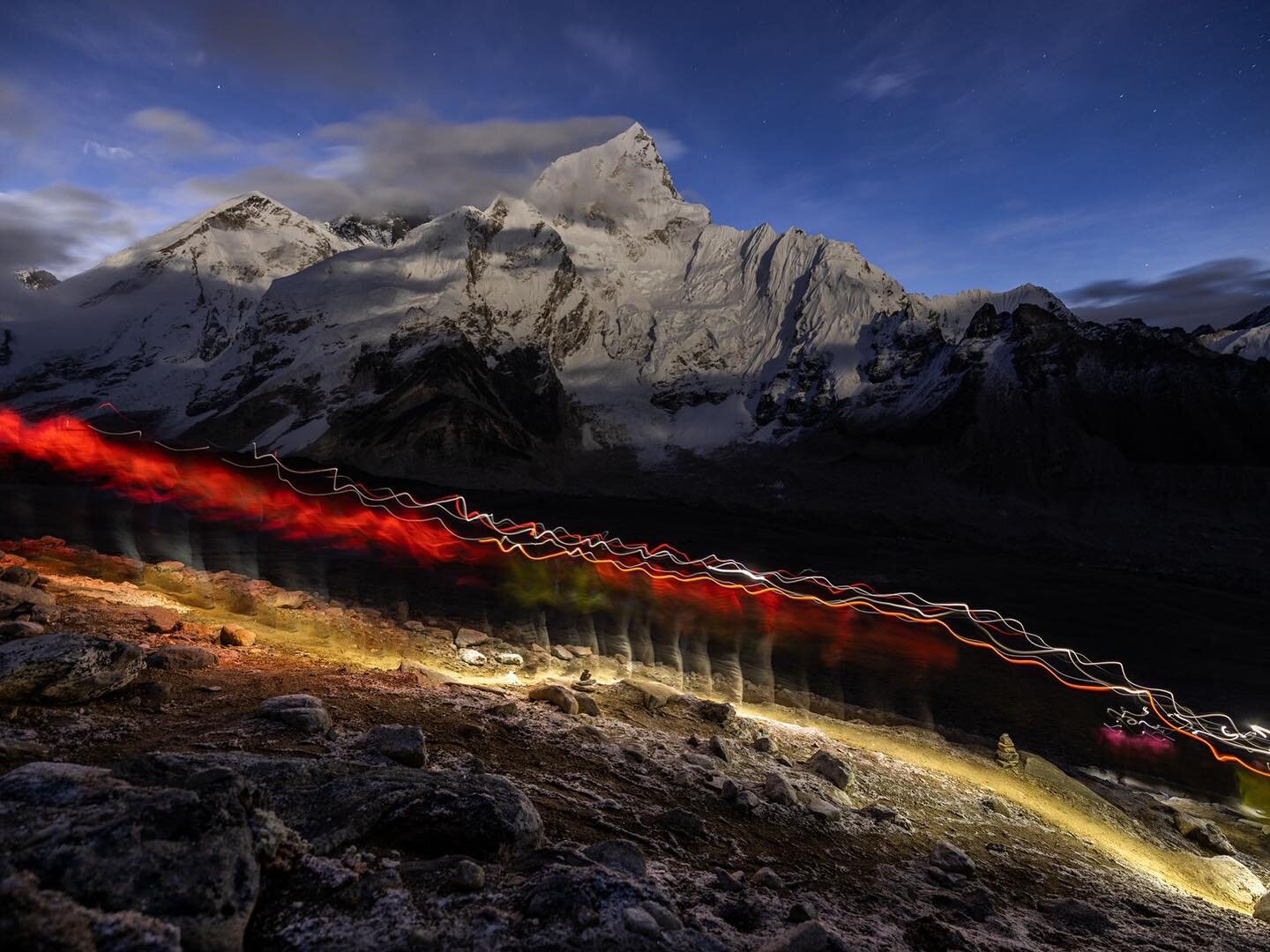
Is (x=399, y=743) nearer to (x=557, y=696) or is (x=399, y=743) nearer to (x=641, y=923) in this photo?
(x=641, y=923)

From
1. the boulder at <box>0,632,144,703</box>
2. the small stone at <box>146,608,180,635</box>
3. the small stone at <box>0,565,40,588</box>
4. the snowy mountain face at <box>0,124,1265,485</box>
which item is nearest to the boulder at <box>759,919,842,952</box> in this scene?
the boulder at <box>0,632,144,703</box>

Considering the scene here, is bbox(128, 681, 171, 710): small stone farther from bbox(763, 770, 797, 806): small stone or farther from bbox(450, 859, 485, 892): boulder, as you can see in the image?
bbox(763, 770, 797, 806): small stone

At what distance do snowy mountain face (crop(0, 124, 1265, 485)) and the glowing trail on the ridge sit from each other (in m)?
31.1

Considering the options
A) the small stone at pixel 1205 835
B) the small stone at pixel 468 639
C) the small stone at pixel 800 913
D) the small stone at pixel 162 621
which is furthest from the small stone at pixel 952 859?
the small stone at pixel 162 621

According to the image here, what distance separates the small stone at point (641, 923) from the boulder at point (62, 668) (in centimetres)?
462

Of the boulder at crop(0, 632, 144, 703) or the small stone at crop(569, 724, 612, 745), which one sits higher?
the boulder at crop(0, 632, 144, 703)

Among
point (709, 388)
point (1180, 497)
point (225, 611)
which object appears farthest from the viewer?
point (709, 388)

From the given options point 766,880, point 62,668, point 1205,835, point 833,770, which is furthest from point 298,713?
point 1205,835

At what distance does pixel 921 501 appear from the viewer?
62.1 meters

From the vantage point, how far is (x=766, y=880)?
4.73 metres

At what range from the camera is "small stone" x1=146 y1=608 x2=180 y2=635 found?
841 cm

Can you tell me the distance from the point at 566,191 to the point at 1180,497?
12837cm

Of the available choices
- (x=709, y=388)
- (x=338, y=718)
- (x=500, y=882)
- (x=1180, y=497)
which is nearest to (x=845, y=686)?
(x=338, y=718)

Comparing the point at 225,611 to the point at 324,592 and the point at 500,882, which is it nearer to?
the point at 324,592
